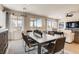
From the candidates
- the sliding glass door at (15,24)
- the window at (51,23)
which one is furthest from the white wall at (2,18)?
the window at (51,23)

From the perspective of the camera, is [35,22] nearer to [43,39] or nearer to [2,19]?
[43,39]

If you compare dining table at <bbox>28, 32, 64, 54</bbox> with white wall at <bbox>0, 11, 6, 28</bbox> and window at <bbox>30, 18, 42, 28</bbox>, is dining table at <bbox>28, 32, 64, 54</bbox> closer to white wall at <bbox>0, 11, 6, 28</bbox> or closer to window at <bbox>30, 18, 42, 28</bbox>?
window at <bbox>30, 18, 42, 28</bbox>

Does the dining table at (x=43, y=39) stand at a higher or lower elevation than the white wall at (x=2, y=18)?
lower

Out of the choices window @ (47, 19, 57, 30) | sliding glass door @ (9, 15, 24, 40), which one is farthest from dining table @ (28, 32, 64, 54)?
sliding glass door @ (9, 15, 24, 40)

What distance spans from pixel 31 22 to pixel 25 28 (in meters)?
0.28

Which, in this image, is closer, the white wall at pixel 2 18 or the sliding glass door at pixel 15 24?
the white wall at pixel 2 18

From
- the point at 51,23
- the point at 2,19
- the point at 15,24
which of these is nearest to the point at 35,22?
the point at 51,23

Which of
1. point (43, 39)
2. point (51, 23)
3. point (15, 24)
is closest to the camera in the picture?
point (15, 24)

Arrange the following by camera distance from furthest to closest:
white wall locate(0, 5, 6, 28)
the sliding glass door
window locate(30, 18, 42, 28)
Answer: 1. window locate(30, 18, 42, 28)
2. the sliding glass door
3. white wall locate(0, 5, 6, 28)

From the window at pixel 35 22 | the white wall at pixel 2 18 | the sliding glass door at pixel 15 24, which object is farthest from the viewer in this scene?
the window at pixel 35 22

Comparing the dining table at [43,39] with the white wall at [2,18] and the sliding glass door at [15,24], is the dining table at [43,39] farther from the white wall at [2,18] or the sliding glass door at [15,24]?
the white wall at [2,18]
